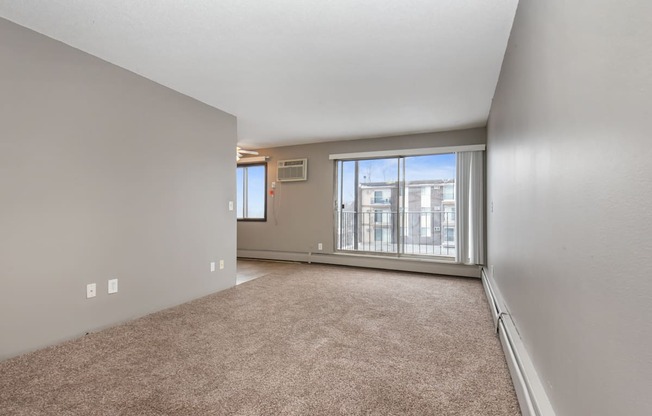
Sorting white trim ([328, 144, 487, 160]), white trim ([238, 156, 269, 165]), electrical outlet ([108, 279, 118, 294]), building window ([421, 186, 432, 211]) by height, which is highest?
white trim ([238, 156, 269, 165])

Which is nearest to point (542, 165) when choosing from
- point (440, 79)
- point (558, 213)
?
point (558, 213)

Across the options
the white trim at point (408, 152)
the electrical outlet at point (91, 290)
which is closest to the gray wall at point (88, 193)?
the electrical outlet at point (91, 290)

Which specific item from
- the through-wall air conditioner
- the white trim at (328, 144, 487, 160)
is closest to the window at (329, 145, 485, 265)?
the white trim at (328, 144, 487, 160)

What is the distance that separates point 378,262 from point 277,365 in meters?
3.43

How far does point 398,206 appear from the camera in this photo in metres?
5.21

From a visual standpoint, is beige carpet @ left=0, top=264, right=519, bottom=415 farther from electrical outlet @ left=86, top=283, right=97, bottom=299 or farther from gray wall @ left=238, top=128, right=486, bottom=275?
gray wall @ left=238, top=128, right=486, bottom=275

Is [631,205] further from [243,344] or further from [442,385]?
[243,344]

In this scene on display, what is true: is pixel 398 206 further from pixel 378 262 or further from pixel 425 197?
pixel 378 262

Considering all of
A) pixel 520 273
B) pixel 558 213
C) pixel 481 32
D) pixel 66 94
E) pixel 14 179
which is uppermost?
pixel 481 32

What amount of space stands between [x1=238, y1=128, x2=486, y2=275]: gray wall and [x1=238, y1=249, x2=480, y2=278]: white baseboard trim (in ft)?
0.08

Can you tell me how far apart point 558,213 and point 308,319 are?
2.20 m

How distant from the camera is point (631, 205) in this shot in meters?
0.69

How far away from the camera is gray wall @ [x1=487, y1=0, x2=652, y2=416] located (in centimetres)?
66

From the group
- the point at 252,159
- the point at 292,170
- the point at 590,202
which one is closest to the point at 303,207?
the point at 292,170
